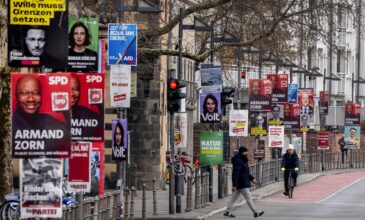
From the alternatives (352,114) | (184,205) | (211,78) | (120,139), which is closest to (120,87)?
(120,139)

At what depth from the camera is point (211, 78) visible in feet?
119

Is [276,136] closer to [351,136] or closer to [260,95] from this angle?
[260,95]

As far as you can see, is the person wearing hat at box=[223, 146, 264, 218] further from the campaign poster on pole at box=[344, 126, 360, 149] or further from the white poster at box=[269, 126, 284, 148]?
the campaign poster on pole at box=[344, 126, 360, 149]

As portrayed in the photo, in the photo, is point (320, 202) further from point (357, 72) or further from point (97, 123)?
point (357, 72)

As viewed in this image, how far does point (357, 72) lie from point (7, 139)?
76305mm

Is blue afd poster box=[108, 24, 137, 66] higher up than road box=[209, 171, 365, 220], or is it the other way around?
blue afd poster box=[108, 24, 137, 66]

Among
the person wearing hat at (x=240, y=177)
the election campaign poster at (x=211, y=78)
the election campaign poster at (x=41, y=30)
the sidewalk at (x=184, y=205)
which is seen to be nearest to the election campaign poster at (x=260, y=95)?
the sidewalk at (x=184, y=205)

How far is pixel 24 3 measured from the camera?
17.1m

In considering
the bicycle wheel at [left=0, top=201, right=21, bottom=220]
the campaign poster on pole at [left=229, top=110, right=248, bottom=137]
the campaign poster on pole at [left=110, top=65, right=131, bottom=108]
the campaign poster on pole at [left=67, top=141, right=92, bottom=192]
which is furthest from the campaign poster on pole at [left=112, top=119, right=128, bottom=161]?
the campaign poster on pole at [left=229, top=110, right=248, bottom=137]

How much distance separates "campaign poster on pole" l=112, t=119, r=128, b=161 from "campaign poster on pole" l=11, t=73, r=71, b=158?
966 cm

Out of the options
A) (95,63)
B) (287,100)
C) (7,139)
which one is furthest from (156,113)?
(95,63)

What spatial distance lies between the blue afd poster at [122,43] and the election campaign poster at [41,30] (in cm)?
890

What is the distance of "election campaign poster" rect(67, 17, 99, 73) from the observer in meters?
20.9

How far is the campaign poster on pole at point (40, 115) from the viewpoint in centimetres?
1562
